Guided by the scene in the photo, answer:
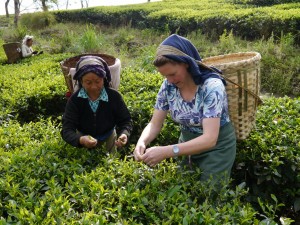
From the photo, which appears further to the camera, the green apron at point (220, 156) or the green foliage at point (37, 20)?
the green foliage at point (37, 20)

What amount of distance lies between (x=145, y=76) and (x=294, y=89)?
335 centimetres

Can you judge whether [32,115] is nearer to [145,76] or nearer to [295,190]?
[145,76]

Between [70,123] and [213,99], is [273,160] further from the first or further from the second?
[70,123]

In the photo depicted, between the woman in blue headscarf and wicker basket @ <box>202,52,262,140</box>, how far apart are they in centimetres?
15

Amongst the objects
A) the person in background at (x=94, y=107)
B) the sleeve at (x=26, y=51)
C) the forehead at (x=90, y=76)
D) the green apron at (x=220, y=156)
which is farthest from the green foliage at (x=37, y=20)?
the green apron at (x=220, y=156)

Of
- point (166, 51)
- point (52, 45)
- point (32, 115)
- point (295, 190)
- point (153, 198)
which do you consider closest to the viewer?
point (153, 198)

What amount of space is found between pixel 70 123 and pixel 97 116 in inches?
9.4

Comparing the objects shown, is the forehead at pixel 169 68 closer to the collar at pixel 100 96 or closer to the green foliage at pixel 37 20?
the collar at pixel 100 96

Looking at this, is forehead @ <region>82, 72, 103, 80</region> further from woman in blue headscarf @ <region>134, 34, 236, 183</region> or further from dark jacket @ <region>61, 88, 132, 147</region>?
woman in blue headscarf @ <region>134, 34, 236, 183</region>

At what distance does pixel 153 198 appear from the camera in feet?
6.99

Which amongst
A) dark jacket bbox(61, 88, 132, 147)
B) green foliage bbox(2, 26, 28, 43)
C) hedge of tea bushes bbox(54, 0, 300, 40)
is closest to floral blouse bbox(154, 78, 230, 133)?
dark jacket bbox(61, 88, 132, 147)

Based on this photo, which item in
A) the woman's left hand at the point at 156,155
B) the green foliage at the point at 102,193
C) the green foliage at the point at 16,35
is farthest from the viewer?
the green foliage at the point at 16,35

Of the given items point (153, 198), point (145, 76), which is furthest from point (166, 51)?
point (145, 76)

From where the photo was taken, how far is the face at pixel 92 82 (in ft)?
9.62
